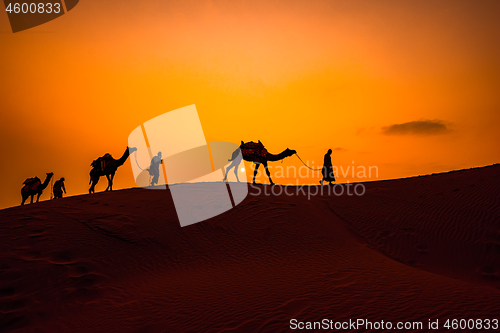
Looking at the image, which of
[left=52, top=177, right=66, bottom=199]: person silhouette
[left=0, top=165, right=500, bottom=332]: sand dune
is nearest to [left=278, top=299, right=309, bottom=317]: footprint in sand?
[left=0, top=165, right=500, bottom=332]: sand dune

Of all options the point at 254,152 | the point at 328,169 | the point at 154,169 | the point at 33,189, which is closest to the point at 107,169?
the point at 154,169

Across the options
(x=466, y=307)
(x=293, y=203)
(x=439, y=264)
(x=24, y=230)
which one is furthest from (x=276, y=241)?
(x=24, y=230)

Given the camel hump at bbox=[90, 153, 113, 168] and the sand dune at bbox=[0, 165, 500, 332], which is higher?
the camel hump at bbox=[90, 153, 113, 168]

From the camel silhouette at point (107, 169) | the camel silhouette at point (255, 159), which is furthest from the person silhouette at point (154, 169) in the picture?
the camel silhouette at point (255, 159)

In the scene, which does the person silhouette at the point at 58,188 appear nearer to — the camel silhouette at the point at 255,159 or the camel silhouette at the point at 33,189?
the camel silhouette at the point at 33,189

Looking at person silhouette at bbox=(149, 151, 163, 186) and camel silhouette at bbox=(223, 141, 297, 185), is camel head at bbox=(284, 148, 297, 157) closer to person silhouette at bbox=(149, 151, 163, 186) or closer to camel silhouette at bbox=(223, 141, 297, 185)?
camel silhouette at bbox=(223, 141, 297, 185)

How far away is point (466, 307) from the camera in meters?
5.84

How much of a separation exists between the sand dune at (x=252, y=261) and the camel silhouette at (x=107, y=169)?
2.09m

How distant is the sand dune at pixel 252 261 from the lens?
20.7 ft

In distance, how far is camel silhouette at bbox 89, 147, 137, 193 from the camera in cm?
1884

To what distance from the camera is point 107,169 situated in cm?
1889

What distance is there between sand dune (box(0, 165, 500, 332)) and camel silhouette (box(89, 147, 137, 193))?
2087 millimetres

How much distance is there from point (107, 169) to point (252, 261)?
12.4 meters

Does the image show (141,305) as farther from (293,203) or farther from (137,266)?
(293,203)
